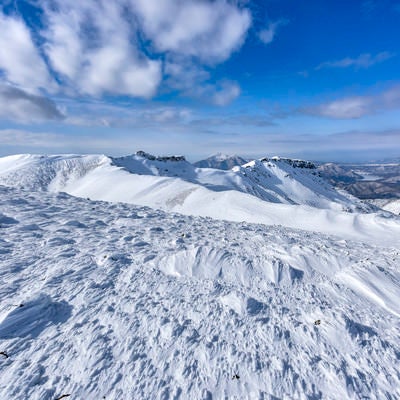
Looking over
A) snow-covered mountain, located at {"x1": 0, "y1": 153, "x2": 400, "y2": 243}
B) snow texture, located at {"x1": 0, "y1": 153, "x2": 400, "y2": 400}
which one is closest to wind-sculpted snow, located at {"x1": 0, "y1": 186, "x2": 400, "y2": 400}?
snow texture, located at {"x1": 0, "y1": 153, "x2": 400, "y2": 400}

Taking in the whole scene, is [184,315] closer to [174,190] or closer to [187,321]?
[187,321]

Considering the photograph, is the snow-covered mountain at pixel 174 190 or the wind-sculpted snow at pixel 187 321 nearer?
the wind-sculpted snow at pixel 187 321

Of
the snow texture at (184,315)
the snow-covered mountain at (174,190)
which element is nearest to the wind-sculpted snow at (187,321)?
→ the snow texture at (184,315)

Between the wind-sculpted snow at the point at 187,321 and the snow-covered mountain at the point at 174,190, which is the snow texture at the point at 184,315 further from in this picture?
the snow-covered mountain at the point at 174,190

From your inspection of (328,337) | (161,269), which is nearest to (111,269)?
(161,269)

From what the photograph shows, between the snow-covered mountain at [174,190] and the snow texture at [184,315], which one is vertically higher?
the snow texture at [184,315]

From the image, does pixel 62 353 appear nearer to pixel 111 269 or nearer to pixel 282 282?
pixel 111 269
